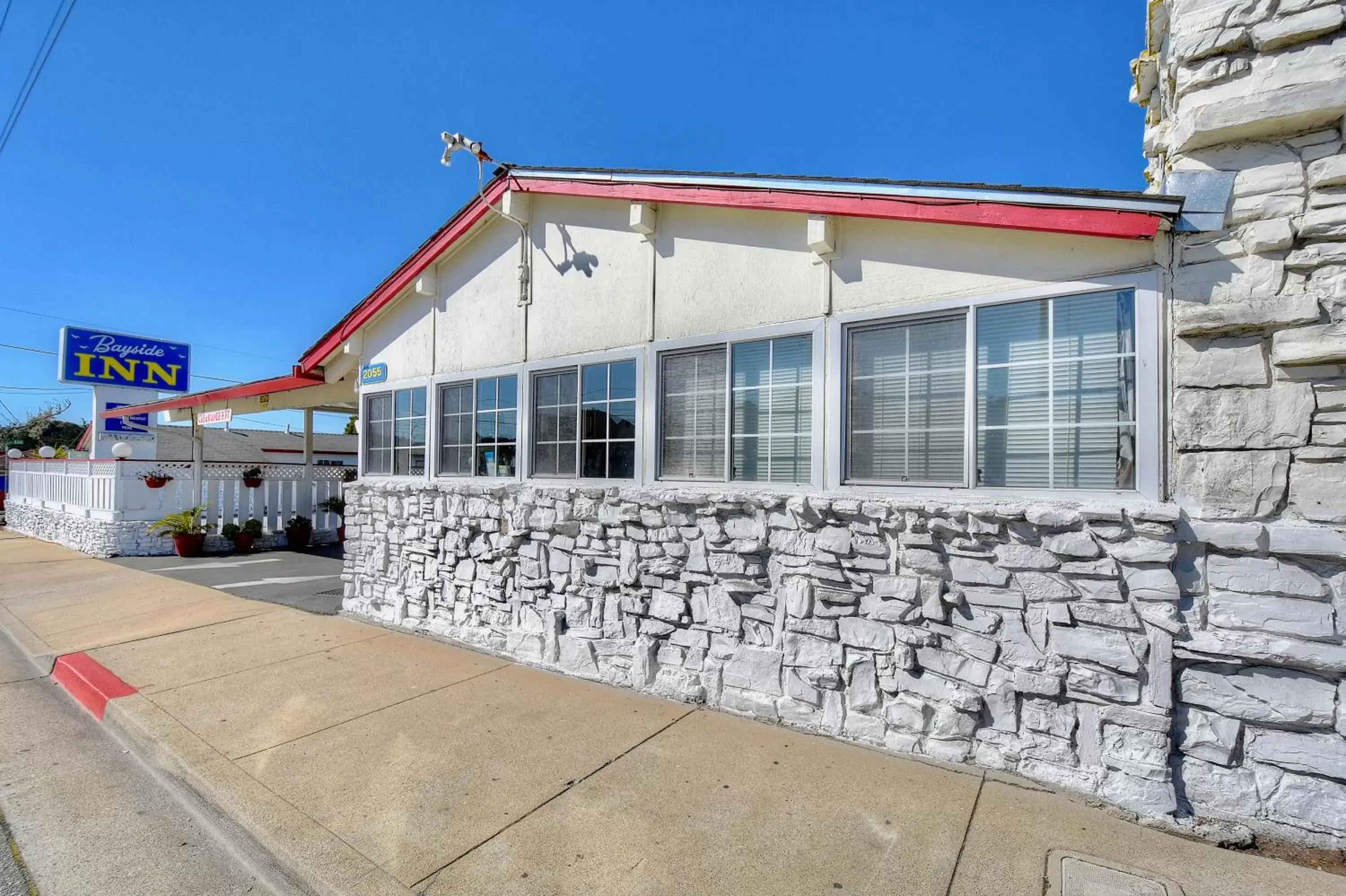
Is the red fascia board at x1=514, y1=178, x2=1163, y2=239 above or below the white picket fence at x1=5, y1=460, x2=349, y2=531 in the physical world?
above

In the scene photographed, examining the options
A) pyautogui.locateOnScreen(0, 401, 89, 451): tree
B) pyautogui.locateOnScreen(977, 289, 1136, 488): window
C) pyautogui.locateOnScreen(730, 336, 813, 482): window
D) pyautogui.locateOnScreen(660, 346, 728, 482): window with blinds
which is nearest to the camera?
pyautogui.locateOnScreen(977, 289, 1136, 488): window

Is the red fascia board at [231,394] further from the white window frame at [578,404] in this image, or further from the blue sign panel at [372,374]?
the white window frame at [578,404]

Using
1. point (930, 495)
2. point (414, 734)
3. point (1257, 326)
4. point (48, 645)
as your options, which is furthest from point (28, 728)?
point (1257, 326)

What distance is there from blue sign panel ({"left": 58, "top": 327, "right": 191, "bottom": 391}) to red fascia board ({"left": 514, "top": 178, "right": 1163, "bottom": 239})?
1906cm

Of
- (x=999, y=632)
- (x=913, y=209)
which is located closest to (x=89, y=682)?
(x=999, y=632)

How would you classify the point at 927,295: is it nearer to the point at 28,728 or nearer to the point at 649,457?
the point at 649,457

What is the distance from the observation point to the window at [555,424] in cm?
602

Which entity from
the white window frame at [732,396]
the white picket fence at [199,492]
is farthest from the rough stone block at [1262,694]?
the white picket fence at [199,492]

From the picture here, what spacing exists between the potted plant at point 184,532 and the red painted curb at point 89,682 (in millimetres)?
8065

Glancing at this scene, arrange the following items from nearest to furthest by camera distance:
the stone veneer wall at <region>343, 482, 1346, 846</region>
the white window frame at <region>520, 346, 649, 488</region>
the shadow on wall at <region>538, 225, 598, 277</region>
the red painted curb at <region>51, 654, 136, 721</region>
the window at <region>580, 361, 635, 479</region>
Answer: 1. the stone veneer wall at <region>343, 482, 1346, 846</region>
2. the red painted curb at <region>51, 654, 136, 721</region>
3. the white window frame at <region>520, 346, 649, 488</region>
4. the window at <region>580, 361, 635, 479</region>
5. the shadow on wall at <region>538, 225, 598, 277</region>

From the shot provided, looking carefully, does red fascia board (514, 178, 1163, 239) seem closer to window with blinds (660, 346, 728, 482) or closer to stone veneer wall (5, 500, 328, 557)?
window with blinds (660, 346, 728, 482)

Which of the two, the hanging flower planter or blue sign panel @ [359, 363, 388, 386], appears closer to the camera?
blue sign panel @ [359, 363, 388, 386]

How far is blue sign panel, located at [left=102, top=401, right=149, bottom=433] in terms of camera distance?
1722 centimetres

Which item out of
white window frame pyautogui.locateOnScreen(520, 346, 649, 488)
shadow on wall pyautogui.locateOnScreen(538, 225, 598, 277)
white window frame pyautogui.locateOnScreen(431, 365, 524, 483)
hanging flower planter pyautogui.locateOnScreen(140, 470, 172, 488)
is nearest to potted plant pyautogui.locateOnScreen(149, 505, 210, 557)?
hanging flower planter pyautogui.locateOnScreen(140, 470, 172, 488)
